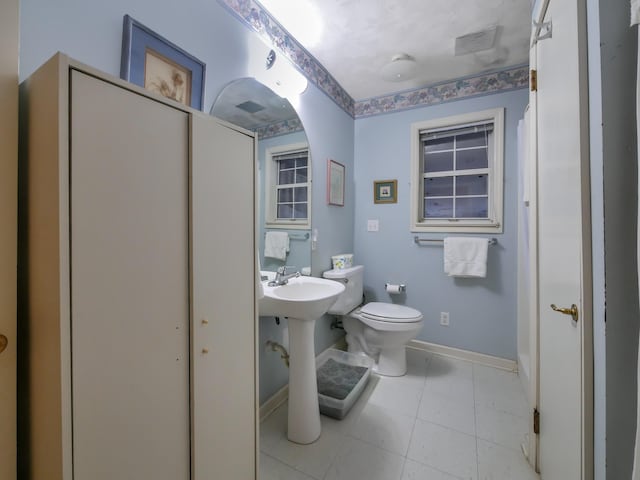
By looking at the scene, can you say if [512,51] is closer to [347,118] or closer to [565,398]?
[347,118]

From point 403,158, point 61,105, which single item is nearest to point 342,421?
point 61,105

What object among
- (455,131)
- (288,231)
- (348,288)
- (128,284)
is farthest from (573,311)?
(455,131)

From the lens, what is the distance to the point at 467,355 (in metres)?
2.40

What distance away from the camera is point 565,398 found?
0.94 m

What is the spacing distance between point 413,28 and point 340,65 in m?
0.58

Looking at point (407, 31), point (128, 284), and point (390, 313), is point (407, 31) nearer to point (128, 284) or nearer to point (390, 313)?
point (390, 313)

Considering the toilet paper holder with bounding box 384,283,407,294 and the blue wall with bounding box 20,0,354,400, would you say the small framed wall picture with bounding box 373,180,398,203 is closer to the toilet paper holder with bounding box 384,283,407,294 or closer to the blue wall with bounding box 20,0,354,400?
the blue wall with bounding box 20,0,354,400

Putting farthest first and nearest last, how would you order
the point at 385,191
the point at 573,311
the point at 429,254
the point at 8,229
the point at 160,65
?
the point at 385,191
the point at 429,254
the point at 160,65
the point at 573,311
the point at 8,229

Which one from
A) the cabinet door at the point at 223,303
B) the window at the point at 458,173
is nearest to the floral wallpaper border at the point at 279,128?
the cabinet door at the point at 223,303

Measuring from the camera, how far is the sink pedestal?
1.50 metres

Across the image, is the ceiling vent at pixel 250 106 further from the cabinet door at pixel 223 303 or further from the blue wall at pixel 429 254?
the blue wall at pixel 429 254

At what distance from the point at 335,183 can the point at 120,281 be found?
1.94 meters

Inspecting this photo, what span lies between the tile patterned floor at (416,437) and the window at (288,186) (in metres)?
1.21

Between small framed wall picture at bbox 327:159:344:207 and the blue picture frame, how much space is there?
4.01 feet
